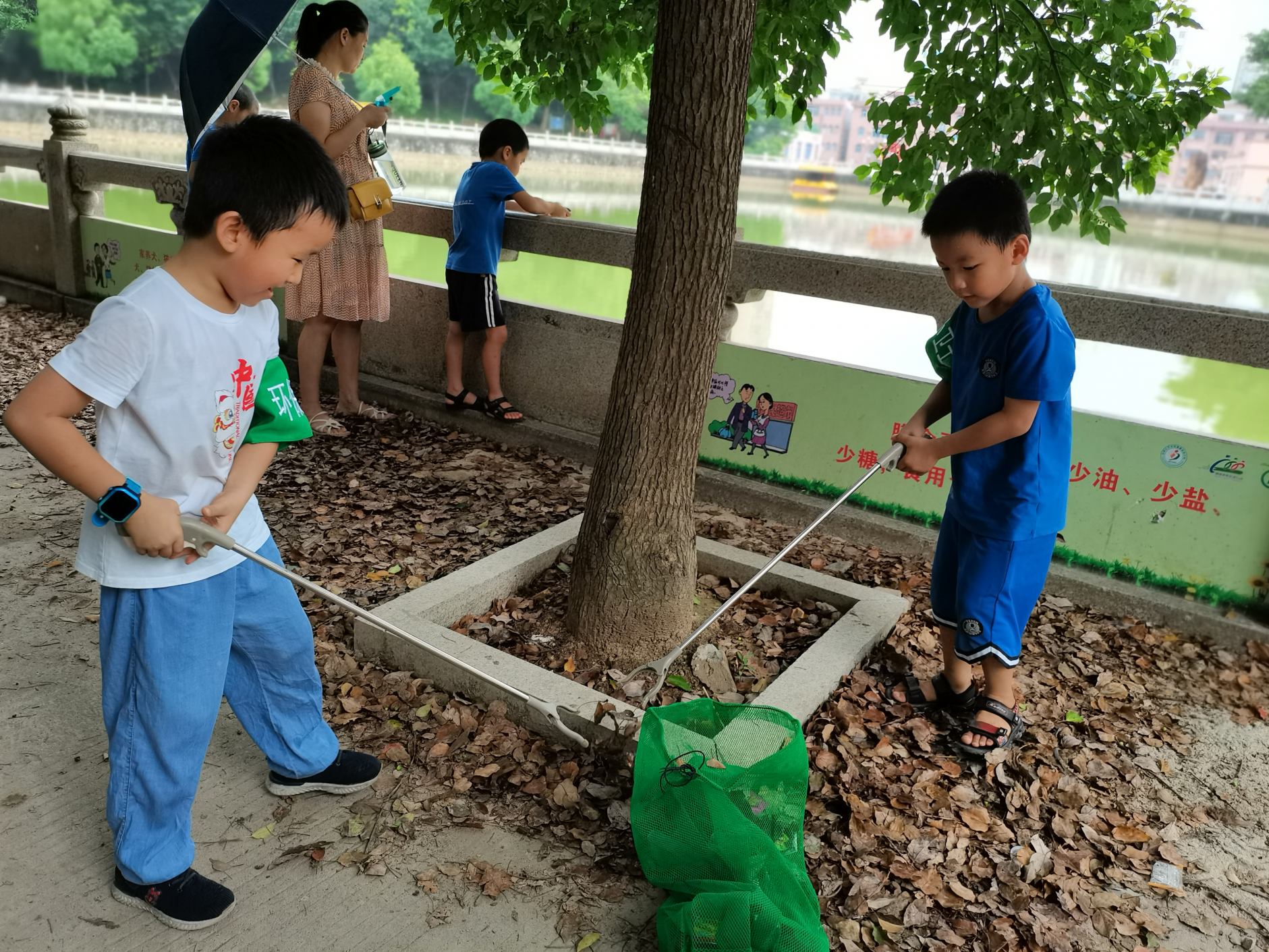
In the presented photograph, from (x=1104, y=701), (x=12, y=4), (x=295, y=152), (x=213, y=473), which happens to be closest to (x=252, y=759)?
(x=213, y=473)

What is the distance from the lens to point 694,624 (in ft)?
Result: 11.5

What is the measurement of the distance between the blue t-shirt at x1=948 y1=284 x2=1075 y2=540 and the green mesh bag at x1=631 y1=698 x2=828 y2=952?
1038 millimetres

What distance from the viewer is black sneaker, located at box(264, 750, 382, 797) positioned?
2.60 m

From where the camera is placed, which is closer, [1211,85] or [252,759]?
[252,759]

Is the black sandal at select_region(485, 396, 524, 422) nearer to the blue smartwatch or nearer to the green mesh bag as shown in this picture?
the green mesh bag

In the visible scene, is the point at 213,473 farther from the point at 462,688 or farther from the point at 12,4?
the point at 12,4

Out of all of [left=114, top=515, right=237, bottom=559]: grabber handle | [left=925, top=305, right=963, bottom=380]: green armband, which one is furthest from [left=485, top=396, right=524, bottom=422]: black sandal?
[left=114, top=515, right=237, bottom=559]: grabber handle

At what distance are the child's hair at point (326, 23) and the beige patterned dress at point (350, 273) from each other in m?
0.30

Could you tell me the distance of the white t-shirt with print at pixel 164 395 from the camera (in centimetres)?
179

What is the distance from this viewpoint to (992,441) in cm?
276

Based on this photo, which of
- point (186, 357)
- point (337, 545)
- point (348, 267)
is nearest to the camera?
point (186, 357)

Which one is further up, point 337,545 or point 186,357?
point 186,357

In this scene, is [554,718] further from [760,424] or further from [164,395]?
[760,424]

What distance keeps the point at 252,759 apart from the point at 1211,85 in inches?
173
